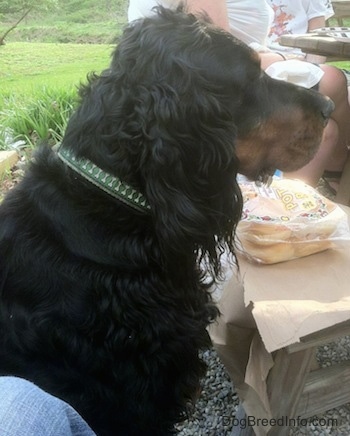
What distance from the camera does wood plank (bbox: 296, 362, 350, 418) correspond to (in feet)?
5.79

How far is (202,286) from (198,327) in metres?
0.13

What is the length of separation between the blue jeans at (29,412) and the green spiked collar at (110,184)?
0.55 meters

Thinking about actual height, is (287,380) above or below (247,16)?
below

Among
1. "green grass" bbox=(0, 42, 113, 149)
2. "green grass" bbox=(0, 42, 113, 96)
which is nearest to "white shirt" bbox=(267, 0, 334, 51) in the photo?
"green grass" bbox=(0, 42, 113, 149)

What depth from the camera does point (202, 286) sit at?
149 cm

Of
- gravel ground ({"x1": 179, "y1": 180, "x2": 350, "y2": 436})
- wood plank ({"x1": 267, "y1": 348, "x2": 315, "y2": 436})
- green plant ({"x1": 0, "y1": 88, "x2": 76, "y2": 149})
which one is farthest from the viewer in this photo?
green plant ({"x1": 0, "y1": 88, "x2": 76, "y2": 149})

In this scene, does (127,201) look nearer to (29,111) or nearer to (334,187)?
(334,187)

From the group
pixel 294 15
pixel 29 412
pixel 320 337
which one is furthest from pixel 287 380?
pixel 294 15

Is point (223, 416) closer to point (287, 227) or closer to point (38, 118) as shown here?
point (287, 227)

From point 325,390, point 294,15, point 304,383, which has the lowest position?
point 325,390

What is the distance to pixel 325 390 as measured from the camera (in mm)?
1784

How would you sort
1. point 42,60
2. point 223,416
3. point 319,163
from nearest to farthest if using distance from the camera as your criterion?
Result: point 223,416 < point 319,163 < point 42,60

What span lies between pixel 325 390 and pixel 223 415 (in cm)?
43

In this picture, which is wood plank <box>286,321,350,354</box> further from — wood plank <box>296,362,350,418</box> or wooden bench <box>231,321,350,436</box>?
wood plank <box>296,362,350,418</box>
